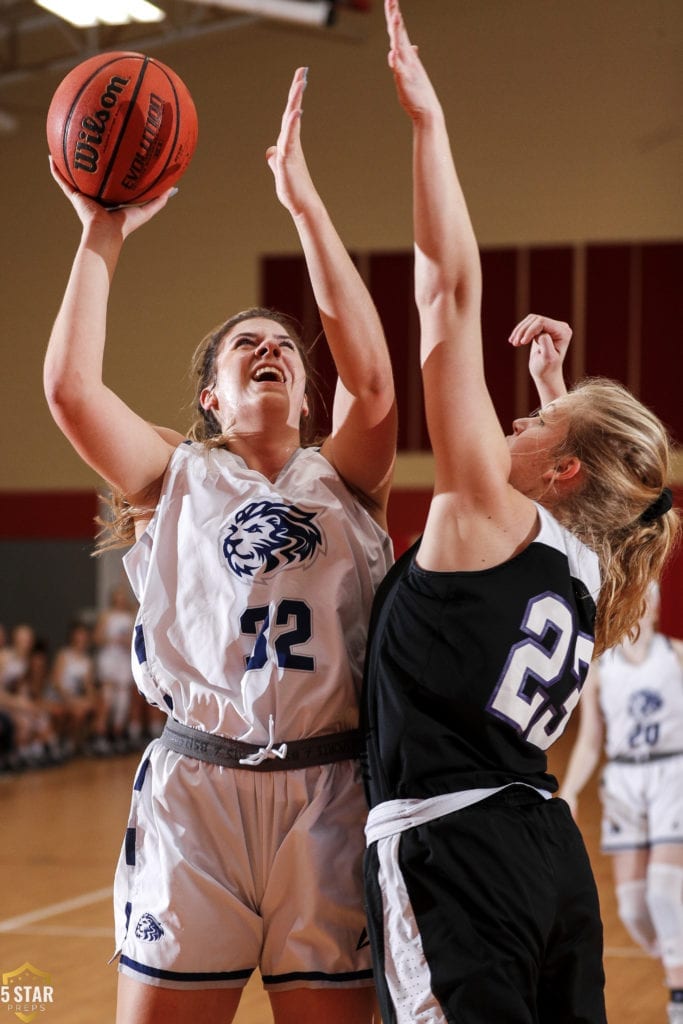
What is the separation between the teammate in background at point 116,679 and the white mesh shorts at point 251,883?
11.1 meters

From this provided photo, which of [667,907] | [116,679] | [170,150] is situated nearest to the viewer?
[170,150]

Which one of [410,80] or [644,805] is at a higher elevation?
[410,80]

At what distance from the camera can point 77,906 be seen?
6.57 m

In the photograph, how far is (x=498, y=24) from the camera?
14.4 m

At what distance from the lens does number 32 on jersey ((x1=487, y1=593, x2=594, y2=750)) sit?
6.61 ft

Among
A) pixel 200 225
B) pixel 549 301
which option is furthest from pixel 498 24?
pixel 200 225

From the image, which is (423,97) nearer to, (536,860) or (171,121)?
(171,121)

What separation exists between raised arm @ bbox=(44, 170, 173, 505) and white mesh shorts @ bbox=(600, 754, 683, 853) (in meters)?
3.51

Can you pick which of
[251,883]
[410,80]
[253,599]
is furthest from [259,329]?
[251,883]

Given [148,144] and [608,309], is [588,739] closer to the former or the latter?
[148,144]

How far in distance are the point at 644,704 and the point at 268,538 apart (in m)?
3.57

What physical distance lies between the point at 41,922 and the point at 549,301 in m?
10.4

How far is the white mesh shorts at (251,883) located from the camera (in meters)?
2.23

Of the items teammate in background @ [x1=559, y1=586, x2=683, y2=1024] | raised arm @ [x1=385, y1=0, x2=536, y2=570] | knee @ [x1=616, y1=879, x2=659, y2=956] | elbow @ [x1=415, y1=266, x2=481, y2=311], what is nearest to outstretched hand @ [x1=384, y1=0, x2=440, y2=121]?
raised arm @ [x1=385, y1=0, x2=536, y2=570]
